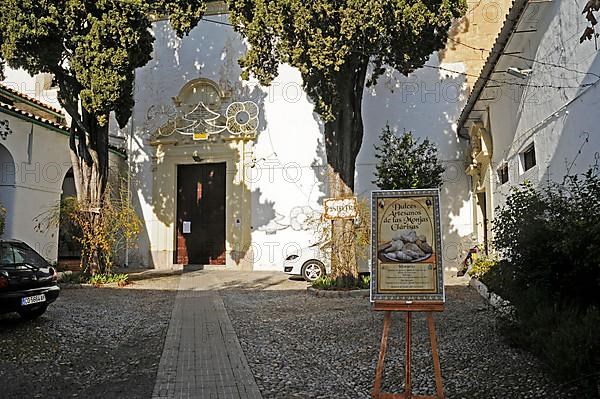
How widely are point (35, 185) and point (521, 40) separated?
469 inches

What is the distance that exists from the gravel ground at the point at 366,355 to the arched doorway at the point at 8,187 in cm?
713

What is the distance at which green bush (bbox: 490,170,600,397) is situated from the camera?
12.3 feet

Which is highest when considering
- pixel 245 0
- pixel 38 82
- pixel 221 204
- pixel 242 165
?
pixel 38 82

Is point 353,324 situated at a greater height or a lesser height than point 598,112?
lesser

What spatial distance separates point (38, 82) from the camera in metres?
18.6

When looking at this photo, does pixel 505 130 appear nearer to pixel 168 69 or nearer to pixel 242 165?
pixel 242 165

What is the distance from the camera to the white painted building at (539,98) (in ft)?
20.8

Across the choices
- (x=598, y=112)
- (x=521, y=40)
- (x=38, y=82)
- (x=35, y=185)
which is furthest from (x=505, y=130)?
(x=38, y=82)

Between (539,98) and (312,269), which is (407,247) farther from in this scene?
(312,269)

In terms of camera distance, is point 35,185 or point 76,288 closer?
point 76,288

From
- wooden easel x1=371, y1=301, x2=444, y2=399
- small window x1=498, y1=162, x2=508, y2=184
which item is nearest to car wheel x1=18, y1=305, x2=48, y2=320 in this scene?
wooden easel x1=371, y1=301, x2=444, y2=399

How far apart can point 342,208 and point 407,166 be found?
14.1ft

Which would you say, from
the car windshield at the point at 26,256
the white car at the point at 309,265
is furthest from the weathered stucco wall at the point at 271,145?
the car windshield at the point at 26,256

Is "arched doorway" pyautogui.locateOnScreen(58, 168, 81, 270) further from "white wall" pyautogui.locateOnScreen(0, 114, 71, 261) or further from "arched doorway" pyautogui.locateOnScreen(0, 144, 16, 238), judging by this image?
"arched doorway" pyautogui.locateOnScreen(0, 144, 16, 238)
